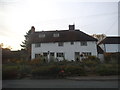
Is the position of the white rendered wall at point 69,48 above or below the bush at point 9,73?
above

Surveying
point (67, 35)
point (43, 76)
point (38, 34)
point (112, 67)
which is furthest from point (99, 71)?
point (38, 34)

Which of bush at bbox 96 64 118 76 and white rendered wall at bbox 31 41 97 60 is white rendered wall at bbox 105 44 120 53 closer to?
white rendered wall at bbox 31 41 97 60

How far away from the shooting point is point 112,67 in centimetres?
1509

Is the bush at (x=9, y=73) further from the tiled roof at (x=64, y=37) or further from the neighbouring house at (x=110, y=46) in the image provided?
the neighbouring house at (x=110, y=46)

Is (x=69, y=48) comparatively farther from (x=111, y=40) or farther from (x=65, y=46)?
(x=111, y=40)

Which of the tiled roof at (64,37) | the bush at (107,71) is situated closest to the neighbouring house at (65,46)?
the tiled roof at (64,37)

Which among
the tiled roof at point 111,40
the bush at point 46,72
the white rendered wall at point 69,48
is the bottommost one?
the bush at point 46,72

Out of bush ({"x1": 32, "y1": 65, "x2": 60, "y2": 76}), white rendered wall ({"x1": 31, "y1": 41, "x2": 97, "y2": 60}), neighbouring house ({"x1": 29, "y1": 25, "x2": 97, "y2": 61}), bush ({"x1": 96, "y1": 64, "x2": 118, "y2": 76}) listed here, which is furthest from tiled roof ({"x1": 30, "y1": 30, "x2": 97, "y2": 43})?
bush ({"x1": 32, "y1": 65, "x2": 60, "y2": 76})

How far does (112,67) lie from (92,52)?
1841 cm

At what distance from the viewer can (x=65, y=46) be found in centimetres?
3438

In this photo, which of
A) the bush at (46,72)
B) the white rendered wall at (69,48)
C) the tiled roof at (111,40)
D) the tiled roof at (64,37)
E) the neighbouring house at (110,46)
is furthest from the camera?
the tiled roof at (111,40)

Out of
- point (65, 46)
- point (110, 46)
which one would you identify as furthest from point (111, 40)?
point (65, 46)

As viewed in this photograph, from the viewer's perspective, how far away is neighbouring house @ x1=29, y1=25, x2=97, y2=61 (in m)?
33.6

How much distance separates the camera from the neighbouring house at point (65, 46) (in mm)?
33562
